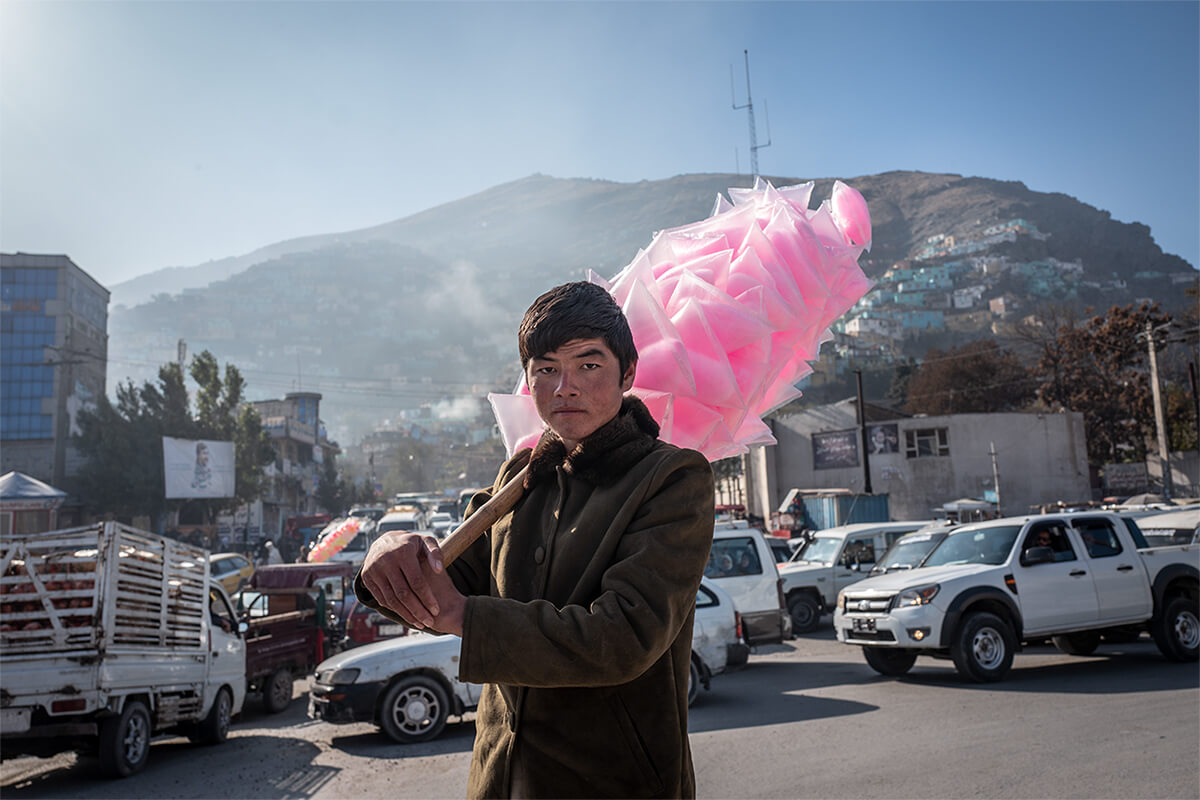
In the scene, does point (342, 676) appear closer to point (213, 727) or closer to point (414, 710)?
point (414, 710)

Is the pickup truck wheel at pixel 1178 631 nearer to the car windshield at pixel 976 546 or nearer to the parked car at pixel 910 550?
the car windshield at pixel 976 546

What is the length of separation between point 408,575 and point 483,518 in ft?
1.20

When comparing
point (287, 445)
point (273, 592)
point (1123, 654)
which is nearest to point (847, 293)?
point (1123, 654)

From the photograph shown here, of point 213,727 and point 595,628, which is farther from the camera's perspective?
point 213,727

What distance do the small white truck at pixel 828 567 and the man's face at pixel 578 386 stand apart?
14.8 meters

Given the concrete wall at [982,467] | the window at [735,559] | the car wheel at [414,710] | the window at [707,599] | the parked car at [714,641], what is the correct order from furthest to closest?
1. the concrete wall at [982,467]
2. the window at [735,559]
3. the window at [707,599]
4. the parked car at [714,641]
5. the car wheel at [414,710]

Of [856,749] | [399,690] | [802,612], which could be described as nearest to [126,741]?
[399,690]

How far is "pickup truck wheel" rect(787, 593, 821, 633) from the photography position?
16.3 m

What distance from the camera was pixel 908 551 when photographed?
43.2 ft

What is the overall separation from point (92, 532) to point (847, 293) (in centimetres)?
812

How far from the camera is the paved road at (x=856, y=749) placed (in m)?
6.16

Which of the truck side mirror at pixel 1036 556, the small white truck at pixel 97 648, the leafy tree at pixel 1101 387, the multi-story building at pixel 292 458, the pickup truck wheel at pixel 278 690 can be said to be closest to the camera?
the small white truck at pixel 97 648

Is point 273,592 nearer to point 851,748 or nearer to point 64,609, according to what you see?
point 64,609

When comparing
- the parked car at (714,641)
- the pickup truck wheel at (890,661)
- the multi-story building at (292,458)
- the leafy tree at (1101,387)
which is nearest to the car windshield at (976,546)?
the pickup truck wheel at (890,661)
